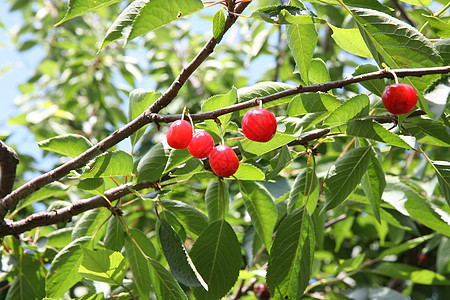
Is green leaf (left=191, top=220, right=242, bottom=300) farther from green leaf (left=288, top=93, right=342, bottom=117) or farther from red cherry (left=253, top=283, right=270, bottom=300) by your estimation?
red cherry (left=253, top=283, right=270, bottom=300)

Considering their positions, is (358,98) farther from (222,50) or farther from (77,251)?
(222,50)

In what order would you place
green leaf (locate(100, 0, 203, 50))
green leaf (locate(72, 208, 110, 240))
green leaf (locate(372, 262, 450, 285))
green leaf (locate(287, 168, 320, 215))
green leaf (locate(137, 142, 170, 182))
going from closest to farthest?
1. green leaf (locate(100, 0, 203, 50))
2. green leaf (locate(137, 142, 170, 182))
3. green leaf (locate(287, 168, 320, 215))
4. green leaf (locate(72, 208, 110, 240))
5. green leaf (locate(372, 262, 450, 285))

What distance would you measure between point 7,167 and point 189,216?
1.75ft

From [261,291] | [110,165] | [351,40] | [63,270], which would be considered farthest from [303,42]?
[261,291]

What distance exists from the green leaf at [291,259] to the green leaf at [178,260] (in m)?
0.21

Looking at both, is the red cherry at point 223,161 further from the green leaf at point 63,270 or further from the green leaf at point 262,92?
the green leaf at point 63,270

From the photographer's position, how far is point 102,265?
1224 millimetres

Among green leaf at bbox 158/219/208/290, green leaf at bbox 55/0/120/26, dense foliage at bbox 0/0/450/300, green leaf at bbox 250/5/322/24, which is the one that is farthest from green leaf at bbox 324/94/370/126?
green leaf at bbox 55/0/120/26

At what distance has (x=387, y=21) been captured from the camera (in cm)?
99

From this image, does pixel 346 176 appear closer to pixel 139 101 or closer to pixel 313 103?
pixel 313 103

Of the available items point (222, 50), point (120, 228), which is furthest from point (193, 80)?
point (120, 228)

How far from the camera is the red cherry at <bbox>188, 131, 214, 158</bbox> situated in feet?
3.47

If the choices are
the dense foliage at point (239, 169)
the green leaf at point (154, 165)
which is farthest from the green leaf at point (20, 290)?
the green leaf at point (154, 165)

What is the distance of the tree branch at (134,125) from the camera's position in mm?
1015
